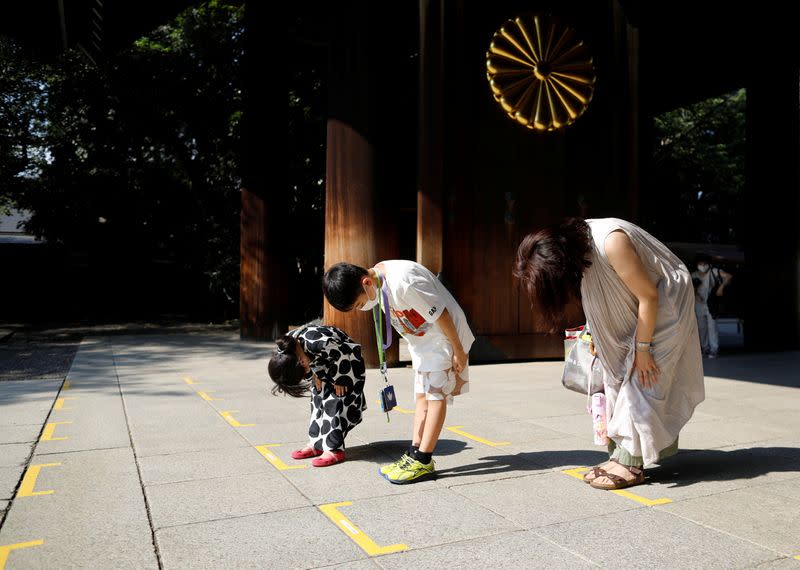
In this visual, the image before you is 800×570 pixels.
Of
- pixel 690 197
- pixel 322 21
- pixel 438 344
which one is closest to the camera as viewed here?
pixel 438 344

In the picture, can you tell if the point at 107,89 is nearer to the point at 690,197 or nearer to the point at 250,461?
the point at 250,461

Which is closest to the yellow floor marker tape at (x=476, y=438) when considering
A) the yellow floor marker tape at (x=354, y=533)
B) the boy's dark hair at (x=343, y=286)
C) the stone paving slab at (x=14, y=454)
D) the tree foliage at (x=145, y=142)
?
the yellow floor marker tape at (x=354, y=533)

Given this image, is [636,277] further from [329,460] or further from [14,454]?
[14,454]

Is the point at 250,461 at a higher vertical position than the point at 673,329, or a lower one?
lower

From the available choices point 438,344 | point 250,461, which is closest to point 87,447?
point 250,461

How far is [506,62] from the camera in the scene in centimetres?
835

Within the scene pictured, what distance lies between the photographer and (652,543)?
2.58 meters

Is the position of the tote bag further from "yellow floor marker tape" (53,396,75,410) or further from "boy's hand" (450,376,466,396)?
"yellow floor marker tape" (53,396,75,410)

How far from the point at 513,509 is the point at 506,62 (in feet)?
21.8

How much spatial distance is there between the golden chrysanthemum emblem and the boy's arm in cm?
557

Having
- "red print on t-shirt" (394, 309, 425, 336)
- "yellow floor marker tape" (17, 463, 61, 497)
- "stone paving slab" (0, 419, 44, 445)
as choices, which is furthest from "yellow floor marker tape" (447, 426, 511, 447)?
"stone paving slab" (0, 419, 44, 445)

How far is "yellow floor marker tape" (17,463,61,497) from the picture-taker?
3.27 meters

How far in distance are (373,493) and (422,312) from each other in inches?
37.0

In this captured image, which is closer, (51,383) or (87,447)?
(87,447)
